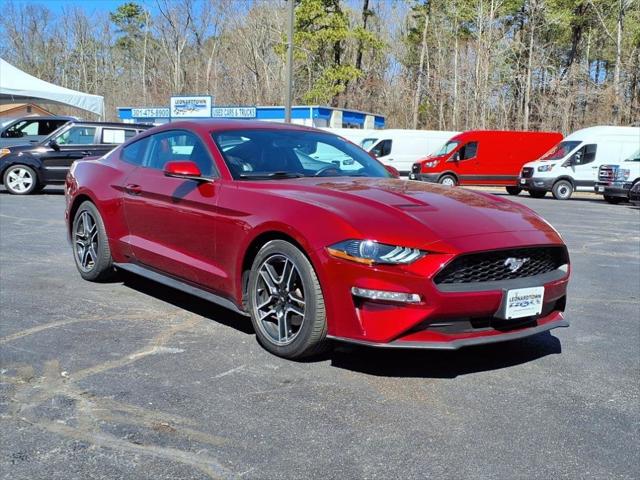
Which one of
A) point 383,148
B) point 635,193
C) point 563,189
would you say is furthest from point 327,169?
point 383,148

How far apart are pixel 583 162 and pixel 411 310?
21.7 m

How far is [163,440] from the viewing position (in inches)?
118

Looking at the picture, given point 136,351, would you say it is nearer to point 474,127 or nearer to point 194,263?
point 194,263

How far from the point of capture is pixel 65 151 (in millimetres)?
15031

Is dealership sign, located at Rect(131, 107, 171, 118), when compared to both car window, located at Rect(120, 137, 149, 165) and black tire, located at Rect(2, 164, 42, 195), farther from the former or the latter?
car window, located at Rect(120, 137, 149, 165)

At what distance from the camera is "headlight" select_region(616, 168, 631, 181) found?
19.8 meters

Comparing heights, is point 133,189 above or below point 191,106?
below

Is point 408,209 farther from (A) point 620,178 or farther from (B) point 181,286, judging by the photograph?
(A) point 620,178

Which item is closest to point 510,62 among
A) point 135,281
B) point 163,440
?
point 135,281

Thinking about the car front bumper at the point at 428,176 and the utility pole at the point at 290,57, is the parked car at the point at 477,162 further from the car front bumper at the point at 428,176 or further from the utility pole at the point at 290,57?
the utility pole at the point at 290,57

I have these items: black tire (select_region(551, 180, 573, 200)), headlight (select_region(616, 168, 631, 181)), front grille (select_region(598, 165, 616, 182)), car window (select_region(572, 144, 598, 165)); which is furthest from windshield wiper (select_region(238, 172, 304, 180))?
car window (select_region(572, 144, 598, 165))

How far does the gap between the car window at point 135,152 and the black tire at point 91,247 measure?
1.76 feet

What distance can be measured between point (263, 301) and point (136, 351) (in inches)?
33.5

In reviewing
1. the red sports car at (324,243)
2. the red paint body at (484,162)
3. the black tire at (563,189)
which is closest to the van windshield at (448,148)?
the red paint body at (484,162)
